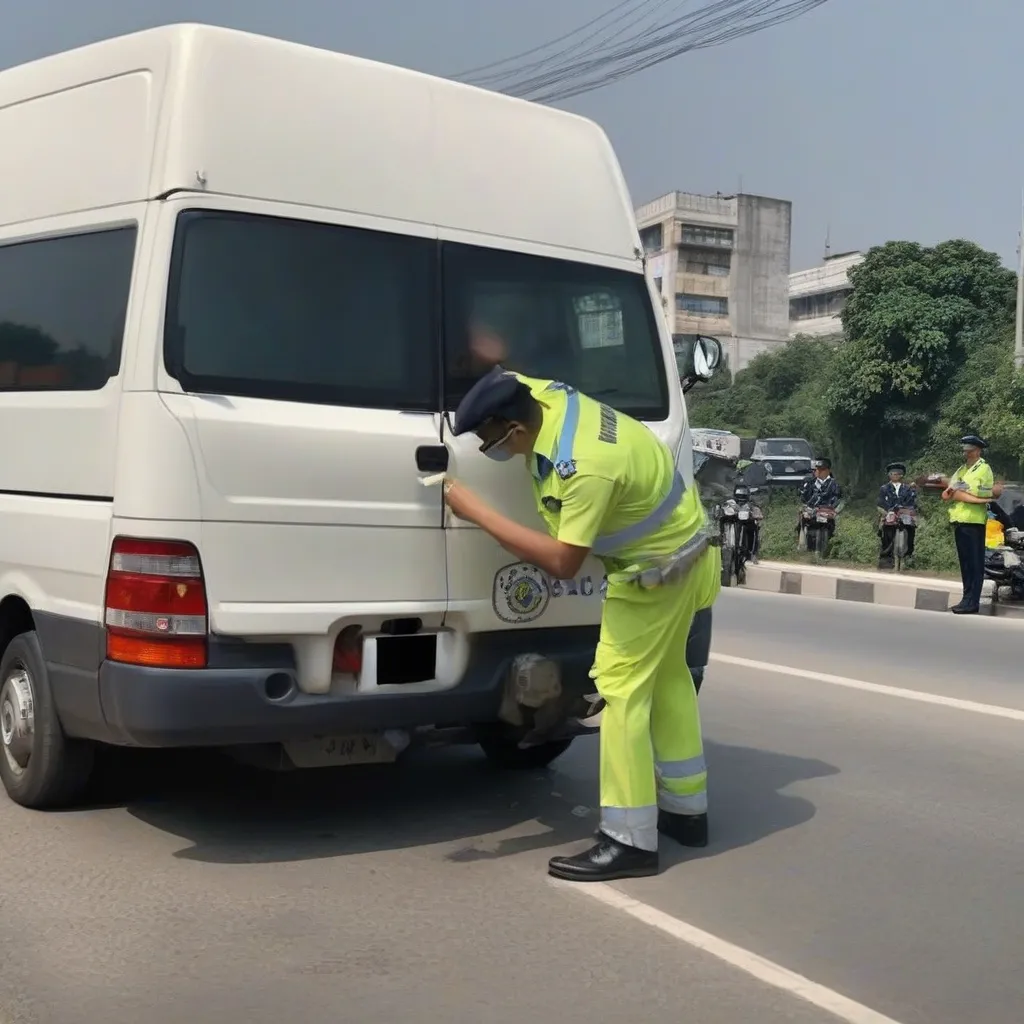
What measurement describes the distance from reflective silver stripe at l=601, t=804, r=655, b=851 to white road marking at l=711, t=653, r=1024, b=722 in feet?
11.8

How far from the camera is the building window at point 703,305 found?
68438 millimetres

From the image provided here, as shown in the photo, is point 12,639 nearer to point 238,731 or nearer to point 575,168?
point 238,731

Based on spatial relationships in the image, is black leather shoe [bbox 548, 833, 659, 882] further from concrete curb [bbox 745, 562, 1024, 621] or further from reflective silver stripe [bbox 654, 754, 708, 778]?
concrete curb [bbox 745, 562, 1024, 621]

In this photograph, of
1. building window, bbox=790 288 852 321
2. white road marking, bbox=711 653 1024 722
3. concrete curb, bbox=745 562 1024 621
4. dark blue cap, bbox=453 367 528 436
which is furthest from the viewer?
building window, bbox=790 288 852 321

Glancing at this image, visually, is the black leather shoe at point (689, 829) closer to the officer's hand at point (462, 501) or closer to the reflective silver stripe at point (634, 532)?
the reflective silver stripe at point (634, 532)

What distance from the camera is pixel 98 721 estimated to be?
172 inches

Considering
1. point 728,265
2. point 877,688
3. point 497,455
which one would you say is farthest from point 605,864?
point 728,265

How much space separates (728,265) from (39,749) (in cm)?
6674

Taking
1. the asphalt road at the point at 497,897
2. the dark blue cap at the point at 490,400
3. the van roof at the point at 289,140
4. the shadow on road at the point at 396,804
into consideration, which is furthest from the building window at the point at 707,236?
the dark blue cap at the point at 490,400

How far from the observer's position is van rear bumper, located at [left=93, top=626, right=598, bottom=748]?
13.7 feet

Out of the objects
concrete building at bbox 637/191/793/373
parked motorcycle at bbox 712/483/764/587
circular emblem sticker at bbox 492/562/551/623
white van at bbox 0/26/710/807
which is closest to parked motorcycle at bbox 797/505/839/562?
parked motorcycle at bbox 712/483/764/587

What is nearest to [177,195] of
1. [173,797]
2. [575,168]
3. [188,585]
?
[188,585]

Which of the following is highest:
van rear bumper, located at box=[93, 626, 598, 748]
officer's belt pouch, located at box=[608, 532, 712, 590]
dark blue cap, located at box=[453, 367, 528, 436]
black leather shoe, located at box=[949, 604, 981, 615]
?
dark blue cap, located at box=[453, 367, 528, 436]

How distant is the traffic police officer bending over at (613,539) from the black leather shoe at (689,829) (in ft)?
0.97
